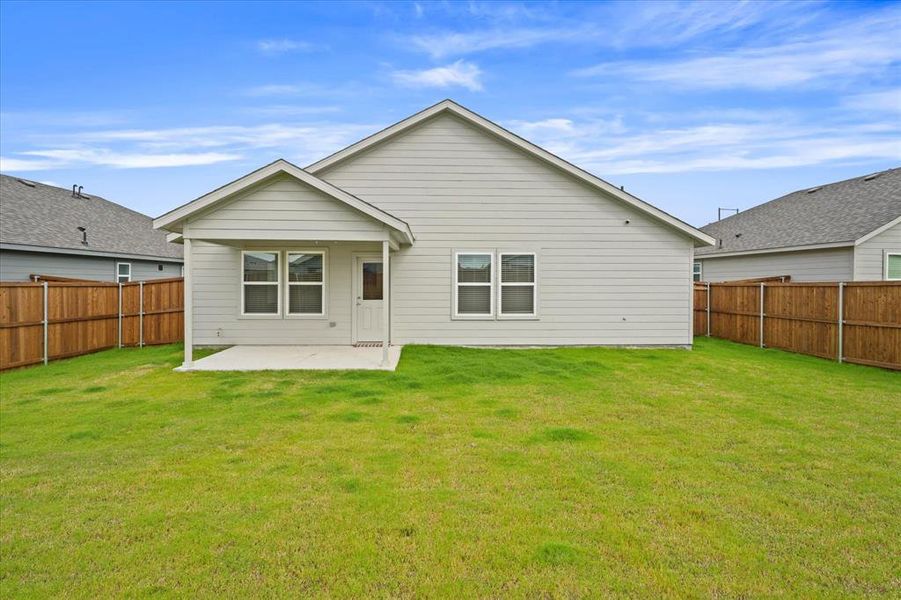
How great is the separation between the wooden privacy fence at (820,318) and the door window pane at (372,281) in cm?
1033

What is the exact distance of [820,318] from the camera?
1127 cm

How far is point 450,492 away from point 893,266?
1801 centimetres

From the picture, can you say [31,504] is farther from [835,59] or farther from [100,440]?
[835,59]

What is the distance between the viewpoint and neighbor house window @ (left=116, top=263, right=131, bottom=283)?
62.4ft

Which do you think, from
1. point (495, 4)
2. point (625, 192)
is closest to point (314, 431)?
point (625, 192)

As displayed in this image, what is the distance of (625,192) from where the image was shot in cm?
1206

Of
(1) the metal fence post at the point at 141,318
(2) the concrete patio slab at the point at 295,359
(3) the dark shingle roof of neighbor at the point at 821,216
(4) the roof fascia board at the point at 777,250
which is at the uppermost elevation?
(3) the dark shingle roof of neighbor at the point at 821,216

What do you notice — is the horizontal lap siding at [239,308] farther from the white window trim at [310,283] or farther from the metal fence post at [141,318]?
the metal fence post at [141,318]

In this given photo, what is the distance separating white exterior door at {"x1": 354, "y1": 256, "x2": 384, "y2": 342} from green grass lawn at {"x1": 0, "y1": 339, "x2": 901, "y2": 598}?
4.44m

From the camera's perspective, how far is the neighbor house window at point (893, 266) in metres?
15.1

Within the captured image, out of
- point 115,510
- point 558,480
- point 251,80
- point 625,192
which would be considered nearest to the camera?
point 115,510

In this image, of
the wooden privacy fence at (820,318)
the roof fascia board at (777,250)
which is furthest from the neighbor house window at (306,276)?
the roof fascia board at (777,250)

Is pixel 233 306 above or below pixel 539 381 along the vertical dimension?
above

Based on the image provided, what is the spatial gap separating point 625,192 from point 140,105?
17.4m
